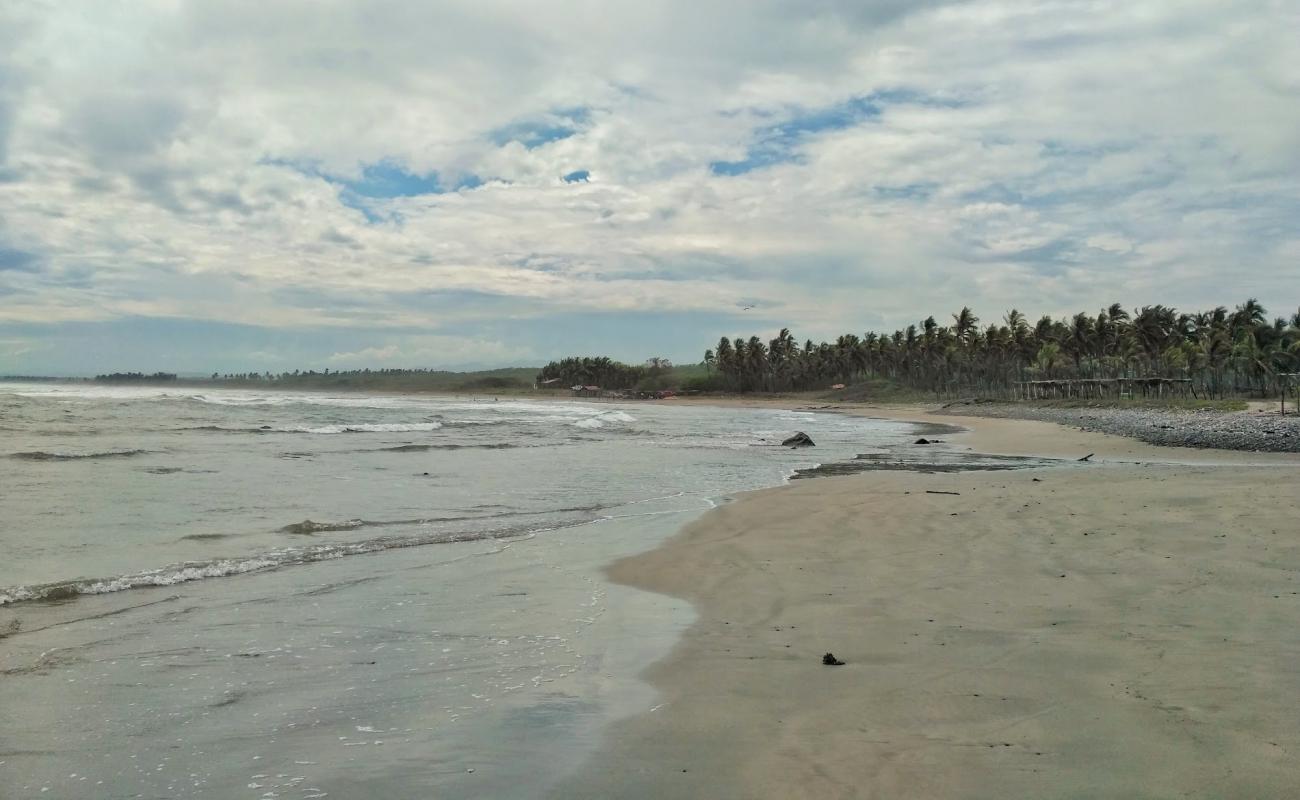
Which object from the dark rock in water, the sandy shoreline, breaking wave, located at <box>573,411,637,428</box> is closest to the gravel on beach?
the dark rock in water

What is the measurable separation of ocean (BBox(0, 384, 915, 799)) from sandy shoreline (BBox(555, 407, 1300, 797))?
0.59m

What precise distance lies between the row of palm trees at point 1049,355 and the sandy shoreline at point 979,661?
61399 mm

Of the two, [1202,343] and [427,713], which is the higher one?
[1202,343]

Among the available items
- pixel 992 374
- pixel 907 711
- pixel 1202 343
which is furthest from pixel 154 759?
pixel 992 374

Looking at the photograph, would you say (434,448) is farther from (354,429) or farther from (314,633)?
(314,633)

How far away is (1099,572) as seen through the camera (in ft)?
24.6

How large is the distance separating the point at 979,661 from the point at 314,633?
4.70 m

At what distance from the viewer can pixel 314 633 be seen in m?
5.98

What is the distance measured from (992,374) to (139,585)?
Result: 110072 millimetres

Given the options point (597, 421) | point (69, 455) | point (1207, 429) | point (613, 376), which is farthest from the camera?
point (613, 376)

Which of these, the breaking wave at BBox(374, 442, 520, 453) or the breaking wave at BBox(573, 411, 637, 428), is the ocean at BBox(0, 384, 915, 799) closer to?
the breaking wave at BBox(374, 442, 520, 453)

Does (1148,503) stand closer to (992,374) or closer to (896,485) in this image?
(896,485)

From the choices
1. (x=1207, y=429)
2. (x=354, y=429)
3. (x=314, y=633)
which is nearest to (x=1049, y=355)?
(x=1207, y=429)

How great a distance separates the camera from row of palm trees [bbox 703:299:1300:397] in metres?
71.0
